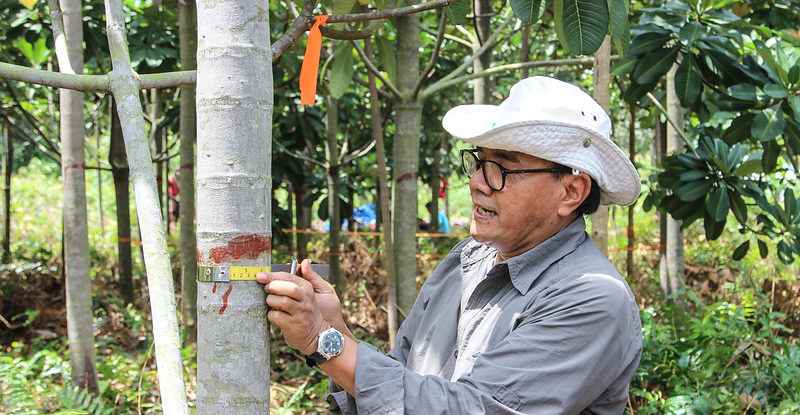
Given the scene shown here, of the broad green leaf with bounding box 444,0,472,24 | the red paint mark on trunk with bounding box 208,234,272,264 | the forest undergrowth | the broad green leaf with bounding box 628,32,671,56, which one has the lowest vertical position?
the forest undergrowth

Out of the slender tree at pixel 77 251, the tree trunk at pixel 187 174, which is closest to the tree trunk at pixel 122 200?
the tree trunk at pixel 187 174

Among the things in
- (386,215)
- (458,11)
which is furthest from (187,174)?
(458,11)

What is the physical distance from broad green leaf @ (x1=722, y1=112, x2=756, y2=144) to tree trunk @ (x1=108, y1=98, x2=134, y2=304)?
13.1 ft

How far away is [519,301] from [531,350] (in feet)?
0.71

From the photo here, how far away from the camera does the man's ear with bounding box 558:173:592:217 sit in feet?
5.83

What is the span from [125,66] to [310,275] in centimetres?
66

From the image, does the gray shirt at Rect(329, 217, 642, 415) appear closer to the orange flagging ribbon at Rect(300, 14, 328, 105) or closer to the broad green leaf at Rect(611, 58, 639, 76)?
the orange flagging ribbon at Rect(300, 14, 328, 105)

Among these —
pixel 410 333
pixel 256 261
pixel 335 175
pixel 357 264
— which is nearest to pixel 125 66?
pixel 256 261

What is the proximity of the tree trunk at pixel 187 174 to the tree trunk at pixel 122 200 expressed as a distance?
1179 millimetres

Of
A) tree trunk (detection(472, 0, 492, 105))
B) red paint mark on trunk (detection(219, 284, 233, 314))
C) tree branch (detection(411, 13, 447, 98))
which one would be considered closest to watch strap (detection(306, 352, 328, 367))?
red paint mark on trunk (detection(219, 284, 233, 314))

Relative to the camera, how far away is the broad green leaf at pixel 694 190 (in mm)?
3812

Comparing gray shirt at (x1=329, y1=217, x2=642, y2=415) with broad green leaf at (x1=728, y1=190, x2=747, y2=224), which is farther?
broad green leaf at (x1=728, y1=190, x2=747, y2=224)

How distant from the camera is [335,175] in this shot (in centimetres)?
520

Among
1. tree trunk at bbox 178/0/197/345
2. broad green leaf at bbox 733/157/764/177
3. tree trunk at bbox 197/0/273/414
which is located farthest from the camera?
tree trunk at bbox 178/0/197/345
